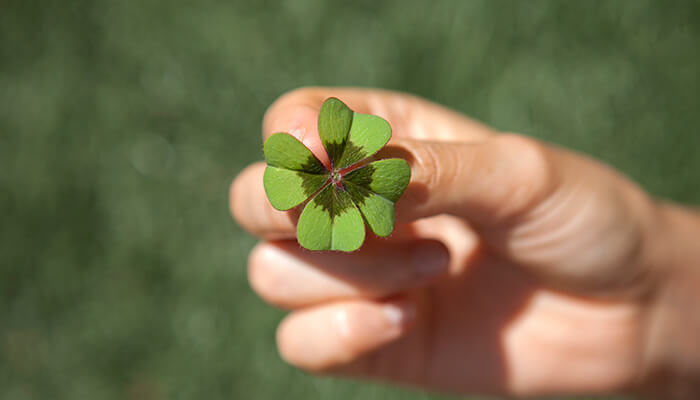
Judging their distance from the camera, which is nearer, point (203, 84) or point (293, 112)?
point (293, 112)

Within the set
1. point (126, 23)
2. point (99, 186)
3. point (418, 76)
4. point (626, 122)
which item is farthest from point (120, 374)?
point (626, 122)

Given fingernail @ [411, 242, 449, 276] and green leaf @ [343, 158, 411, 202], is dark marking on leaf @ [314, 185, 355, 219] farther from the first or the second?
fingernail @ [411, 242, 449, 276]

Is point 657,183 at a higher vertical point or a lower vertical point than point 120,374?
higher

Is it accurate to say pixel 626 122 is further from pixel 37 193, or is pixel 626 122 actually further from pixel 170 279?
pixel 37 193

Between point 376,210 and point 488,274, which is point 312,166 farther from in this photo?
point 488,274

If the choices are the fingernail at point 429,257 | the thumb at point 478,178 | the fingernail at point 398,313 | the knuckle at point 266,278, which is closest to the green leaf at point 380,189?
the thumb at point 478,178

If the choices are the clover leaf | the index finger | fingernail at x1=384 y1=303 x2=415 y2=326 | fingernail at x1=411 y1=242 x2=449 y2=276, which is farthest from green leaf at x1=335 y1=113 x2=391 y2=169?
fingernail at x1=384 y1=303 x2=415 y2=326

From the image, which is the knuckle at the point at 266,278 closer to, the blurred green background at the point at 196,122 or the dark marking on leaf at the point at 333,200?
the dark marking on leaf at the point at 333,200

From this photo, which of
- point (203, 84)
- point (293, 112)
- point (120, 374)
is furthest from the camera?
point (203, 84)
